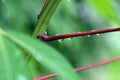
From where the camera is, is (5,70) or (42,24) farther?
(42,24)

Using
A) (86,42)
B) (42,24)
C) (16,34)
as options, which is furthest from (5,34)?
(86,42)

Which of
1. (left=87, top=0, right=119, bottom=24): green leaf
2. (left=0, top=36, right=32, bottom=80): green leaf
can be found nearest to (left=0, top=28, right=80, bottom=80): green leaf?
(left=0, top=36, right=32, bottom=80): green leaf

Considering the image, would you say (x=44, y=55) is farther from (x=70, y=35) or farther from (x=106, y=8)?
(x=106, y=8)

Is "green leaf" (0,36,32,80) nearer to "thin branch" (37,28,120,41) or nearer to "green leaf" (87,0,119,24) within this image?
"thin branch" (37,28,120,41)

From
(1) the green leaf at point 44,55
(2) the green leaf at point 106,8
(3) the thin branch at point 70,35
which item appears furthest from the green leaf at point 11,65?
(2) the green leaf at point 106,8

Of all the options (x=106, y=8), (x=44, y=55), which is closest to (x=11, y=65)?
(x=44, y=55)

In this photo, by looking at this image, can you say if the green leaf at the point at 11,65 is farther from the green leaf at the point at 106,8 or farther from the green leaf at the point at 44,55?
the green leaf at the point at 106,8

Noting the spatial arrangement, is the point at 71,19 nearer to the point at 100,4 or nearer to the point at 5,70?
the point at 100,4
